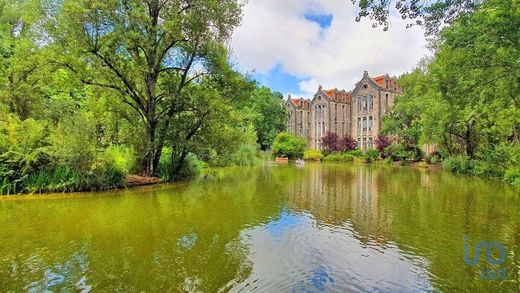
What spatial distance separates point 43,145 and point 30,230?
6.64m

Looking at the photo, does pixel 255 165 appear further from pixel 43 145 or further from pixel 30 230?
pixel 30 230

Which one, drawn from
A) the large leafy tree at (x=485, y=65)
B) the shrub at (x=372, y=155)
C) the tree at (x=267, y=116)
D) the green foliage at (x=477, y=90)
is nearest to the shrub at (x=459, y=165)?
the green foliage at (x=477, y=90)

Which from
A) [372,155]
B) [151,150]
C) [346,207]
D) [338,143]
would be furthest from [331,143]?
[346,207]

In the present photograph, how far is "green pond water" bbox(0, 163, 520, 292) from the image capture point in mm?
4777

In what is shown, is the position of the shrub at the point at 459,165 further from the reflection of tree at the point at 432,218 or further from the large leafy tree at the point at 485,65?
the reflection of tree at the point at 432,218

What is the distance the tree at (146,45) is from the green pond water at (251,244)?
606 cm

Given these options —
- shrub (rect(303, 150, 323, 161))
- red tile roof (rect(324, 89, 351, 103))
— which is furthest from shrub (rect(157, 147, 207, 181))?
red tile roof (rect(324, 89, 351, 103))

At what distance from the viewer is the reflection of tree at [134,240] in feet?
15.8

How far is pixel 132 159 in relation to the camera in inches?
638

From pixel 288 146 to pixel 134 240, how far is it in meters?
42.6

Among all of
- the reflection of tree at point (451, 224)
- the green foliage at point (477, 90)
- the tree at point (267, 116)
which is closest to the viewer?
the reflection of tree at point (451, 224)

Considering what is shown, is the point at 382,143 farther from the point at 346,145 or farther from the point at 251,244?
the point at 251,244

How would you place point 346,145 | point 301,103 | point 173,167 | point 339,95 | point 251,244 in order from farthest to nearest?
1. point 301,103
2. point 339,95
3. point 346,145
4. point 173,167
5. point 251,244

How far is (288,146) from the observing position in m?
48.7
